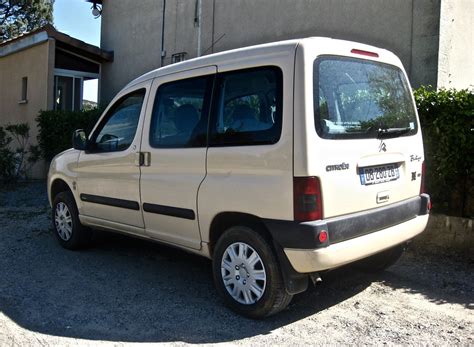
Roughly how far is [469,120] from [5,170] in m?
10.5

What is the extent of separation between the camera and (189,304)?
424 cm

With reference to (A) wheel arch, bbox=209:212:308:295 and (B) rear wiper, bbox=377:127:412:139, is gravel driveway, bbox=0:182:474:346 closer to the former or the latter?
(A) wheel arch, bbox=209:212:308:295

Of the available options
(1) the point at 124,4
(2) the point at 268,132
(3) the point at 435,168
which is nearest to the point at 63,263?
(2) the point at 268,132

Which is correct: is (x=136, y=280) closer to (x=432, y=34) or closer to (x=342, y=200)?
(x=342, y=200)

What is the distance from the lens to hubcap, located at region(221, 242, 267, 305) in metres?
3.74

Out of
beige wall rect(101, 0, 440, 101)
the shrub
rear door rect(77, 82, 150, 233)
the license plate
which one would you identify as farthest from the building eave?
the license plate

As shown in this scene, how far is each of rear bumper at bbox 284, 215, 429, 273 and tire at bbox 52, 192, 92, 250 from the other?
319cm

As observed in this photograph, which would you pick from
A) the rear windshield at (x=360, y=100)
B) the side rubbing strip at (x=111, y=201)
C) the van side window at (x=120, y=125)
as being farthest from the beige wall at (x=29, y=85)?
the rear windshield at (x=360, y=100)

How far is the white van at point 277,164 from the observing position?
3.45 metres

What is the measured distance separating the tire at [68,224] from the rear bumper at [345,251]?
3.19m

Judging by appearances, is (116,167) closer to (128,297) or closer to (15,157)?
(128,297)

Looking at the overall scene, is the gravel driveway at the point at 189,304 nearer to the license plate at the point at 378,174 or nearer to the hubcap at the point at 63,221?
the hubcap at the point at 63,221

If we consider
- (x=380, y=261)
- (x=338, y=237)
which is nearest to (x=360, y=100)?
(x=338, y=237)

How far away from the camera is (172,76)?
180 inches
